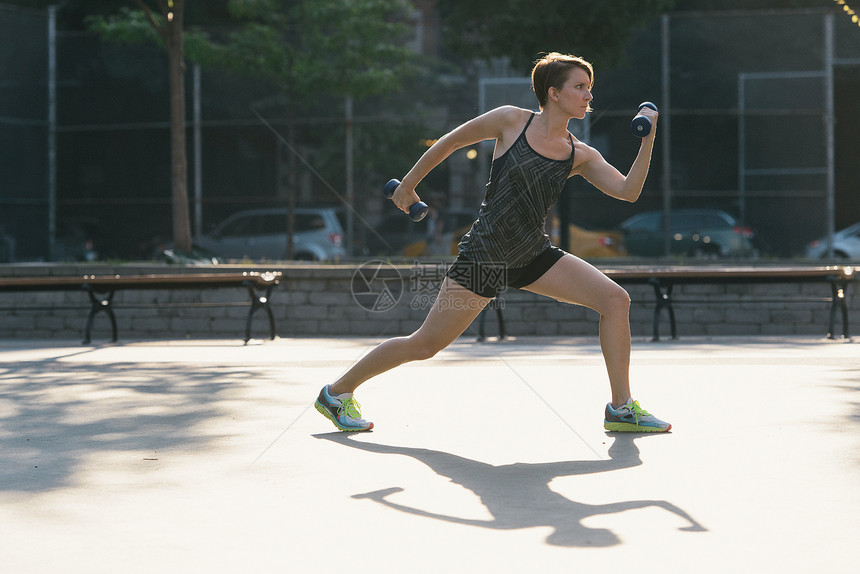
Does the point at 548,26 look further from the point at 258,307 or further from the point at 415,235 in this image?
the point at 258,307

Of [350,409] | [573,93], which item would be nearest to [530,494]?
[350,409]

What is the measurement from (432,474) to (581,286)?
52.9 inches

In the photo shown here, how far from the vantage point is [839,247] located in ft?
62.6

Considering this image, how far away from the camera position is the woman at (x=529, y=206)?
5.55 m

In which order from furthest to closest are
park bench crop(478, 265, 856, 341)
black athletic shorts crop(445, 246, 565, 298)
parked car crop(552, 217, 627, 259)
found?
parked car crop(552, 217, 627, 259) < park bench crop(478, 265, 856, 341) < black athletic shorts crop(445, 246, 565, 298)

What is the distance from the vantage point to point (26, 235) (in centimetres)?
2188

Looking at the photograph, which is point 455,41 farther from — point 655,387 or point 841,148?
point 655,387

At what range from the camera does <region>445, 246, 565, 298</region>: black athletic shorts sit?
5.54 metres

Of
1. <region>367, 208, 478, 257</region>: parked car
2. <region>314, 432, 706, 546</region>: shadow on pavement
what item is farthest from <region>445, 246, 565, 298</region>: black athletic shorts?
<region>367, 208, 478, 257</region>: parked car

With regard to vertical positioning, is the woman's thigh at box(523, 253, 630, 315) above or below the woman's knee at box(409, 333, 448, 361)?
above

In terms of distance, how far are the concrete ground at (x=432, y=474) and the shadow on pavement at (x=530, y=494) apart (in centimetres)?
2

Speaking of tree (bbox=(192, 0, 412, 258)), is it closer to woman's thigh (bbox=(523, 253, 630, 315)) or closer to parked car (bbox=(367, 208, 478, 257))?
parked car (bbox=(367, 208, 478, 257))

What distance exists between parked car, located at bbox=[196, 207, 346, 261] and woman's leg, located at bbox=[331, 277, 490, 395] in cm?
1462

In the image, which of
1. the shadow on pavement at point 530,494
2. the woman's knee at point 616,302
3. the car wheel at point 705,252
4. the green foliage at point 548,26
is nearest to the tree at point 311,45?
the green foliage at point 548,26
